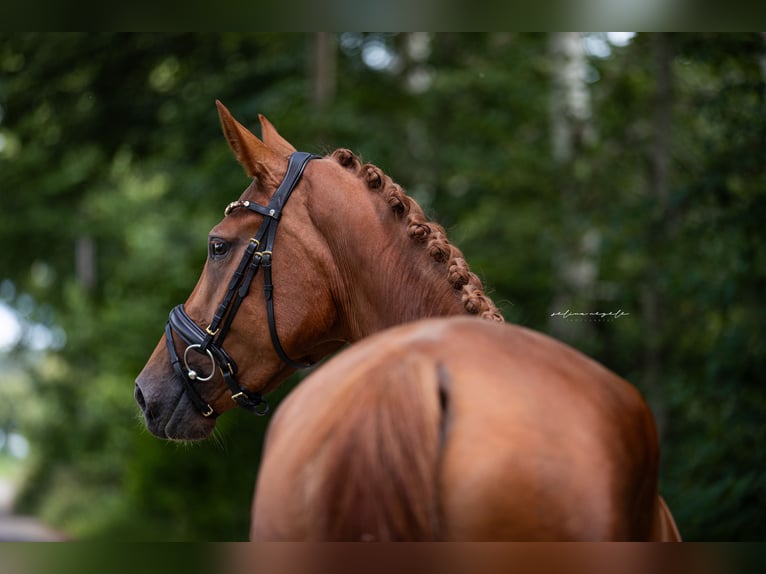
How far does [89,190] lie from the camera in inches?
353

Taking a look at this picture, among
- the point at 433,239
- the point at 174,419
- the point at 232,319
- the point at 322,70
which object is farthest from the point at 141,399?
the point at 322,70

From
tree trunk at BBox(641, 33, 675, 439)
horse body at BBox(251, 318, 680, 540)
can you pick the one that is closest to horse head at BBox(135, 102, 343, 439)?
horse body at BBox(251, 318, 680, 540)

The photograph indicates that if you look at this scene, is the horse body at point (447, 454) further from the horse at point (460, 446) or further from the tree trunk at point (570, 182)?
the tree trunk at point (570, 182)

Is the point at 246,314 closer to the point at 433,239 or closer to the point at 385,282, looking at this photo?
the point at 385,282

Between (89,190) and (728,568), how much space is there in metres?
8.24

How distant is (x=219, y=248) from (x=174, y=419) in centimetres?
48

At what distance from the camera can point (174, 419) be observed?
2270 millimetres

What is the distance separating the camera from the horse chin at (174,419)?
226 centimetres

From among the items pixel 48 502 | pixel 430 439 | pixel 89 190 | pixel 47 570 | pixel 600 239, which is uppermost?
pixel 430 439

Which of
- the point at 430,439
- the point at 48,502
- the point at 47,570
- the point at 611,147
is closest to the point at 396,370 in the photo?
the point at 430,439

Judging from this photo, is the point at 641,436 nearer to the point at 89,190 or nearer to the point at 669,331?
the point at 669,331

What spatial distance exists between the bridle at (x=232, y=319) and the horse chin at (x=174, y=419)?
0.03m

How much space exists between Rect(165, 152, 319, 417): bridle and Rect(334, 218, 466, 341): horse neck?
0.19m

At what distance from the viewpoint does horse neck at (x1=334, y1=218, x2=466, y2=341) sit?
2.10 metres
